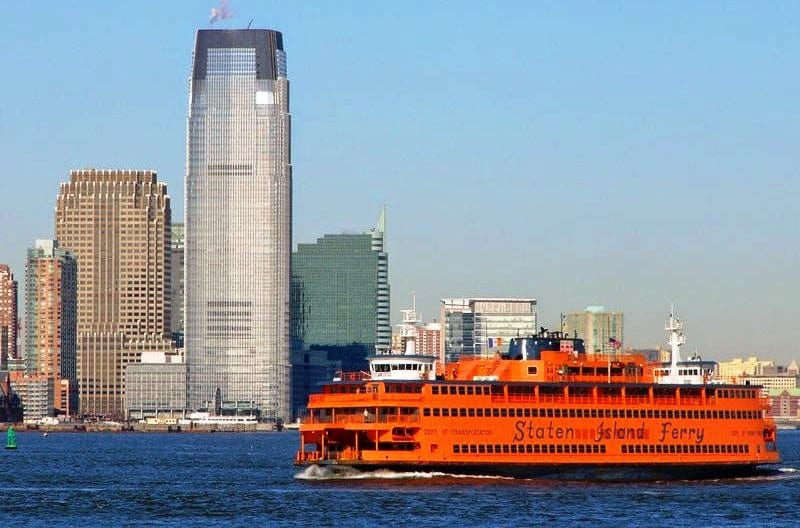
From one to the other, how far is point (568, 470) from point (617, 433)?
152 inches

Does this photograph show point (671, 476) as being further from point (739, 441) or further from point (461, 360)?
point (461, 360)

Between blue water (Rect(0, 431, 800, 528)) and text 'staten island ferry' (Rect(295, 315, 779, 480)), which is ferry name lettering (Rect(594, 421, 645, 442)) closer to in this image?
text 'staten island ferry' (Rect(295, 315, 779, 480))

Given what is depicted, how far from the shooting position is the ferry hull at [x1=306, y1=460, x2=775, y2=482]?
110 metres

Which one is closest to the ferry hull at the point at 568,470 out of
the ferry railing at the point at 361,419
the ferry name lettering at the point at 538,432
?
the ferry name lettering at the point at 538,432

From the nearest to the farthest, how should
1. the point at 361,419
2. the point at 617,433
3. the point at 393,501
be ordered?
the point at 393,501
the point at 361,419
the point at 617,433

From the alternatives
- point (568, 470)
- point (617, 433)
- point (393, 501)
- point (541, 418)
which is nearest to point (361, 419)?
point (541, 418)

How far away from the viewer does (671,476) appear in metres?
117

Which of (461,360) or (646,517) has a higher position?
(461,360)

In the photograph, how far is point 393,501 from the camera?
9838 centimetres

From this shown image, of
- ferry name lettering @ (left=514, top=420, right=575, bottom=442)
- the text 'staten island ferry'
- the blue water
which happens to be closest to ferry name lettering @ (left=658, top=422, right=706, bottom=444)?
the text 'staten island ferry'

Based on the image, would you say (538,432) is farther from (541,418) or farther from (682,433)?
(682,433)

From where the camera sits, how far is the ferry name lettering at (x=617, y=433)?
114125 mm

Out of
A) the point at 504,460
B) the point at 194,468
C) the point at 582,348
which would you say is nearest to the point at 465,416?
the point at 504,460

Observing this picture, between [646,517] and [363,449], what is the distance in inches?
860
